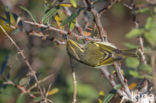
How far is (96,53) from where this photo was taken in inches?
94.5

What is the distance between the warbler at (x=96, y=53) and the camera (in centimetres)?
224

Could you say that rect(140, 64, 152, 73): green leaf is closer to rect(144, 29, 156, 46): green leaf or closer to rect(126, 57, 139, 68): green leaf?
rect(126, 57, 139, 68): green leaf

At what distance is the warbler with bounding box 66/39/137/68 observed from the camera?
224 cm

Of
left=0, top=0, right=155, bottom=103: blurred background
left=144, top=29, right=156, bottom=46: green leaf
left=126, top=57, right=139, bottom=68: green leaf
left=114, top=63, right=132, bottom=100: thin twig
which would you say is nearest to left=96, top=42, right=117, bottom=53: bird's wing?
left=114, top=63, right=132, bottom=100: thin twig

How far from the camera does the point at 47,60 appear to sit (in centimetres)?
517

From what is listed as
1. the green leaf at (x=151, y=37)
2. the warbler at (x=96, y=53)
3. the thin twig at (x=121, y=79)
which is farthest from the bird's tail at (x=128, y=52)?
the green leaf at (x=151, y=37)

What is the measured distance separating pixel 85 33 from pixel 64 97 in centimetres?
231

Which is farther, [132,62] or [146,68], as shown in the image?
[132,62]

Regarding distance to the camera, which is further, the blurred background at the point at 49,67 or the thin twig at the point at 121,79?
the blurred background at the point at 49,67

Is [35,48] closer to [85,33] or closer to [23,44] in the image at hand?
[23,44]

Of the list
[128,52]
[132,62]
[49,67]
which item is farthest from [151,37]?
[49,67]

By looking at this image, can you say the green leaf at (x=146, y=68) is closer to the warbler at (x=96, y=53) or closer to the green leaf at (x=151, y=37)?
the warbler at (x=96, y=53)

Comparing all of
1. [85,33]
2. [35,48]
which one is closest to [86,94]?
[35,48]

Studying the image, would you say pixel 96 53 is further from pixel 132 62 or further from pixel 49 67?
pixel 49 67
